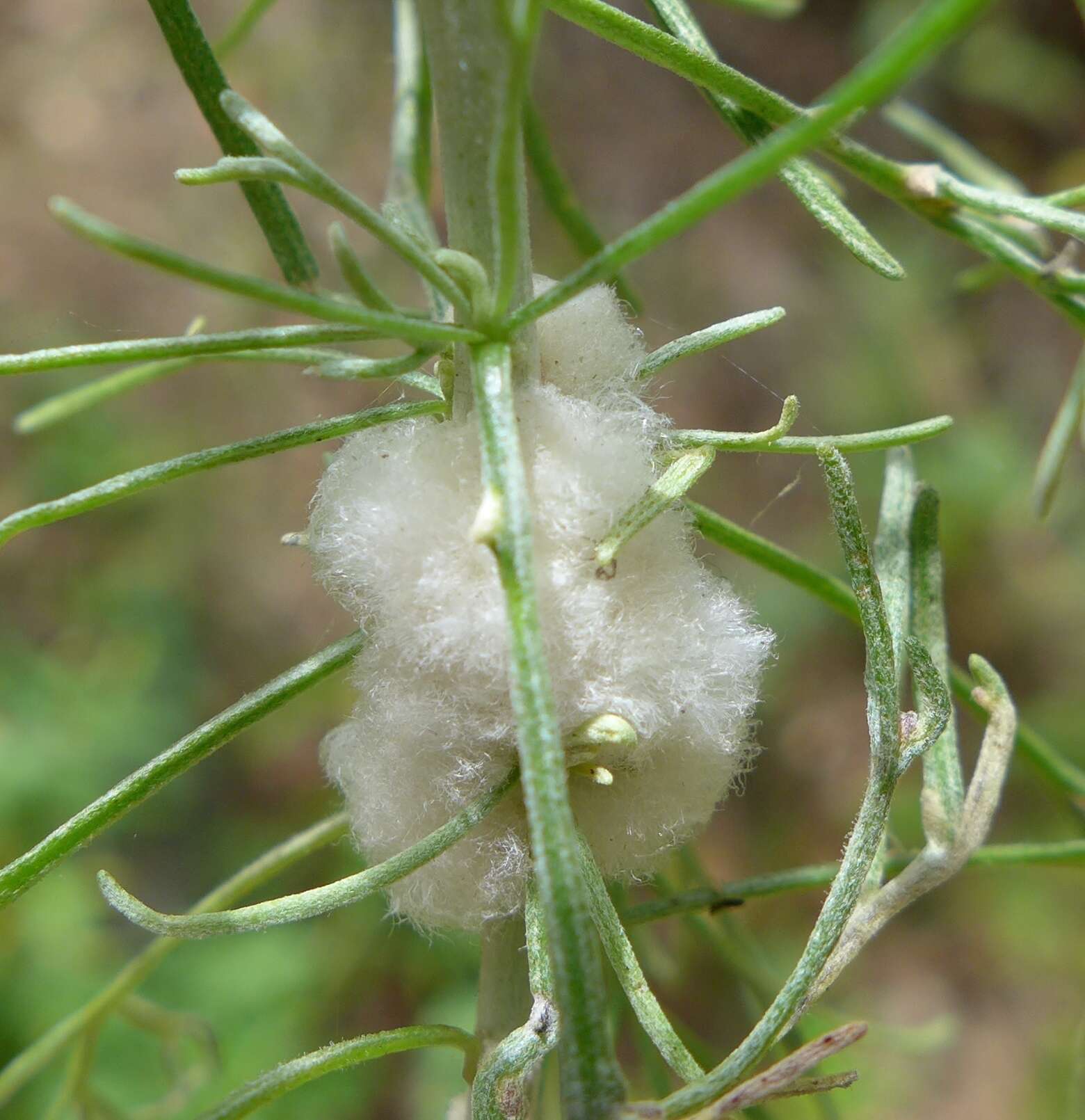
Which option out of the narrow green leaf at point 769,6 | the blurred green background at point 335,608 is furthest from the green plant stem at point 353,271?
the blurred green background at point 335,608

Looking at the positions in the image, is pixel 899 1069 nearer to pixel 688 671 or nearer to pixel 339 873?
pixel 339 873

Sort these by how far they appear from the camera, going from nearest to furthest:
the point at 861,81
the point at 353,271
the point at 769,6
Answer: the point at 861,81 < the point at 353,271 < the point at 769,6

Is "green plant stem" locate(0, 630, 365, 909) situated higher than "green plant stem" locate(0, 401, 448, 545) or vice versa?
"green plant stem" locate(0, 401, 448, 545)

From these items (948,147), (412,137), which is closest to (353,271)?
(412,137)

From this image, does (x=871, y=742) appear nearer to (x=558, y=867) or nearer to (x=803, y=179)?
(x=558, y=867)

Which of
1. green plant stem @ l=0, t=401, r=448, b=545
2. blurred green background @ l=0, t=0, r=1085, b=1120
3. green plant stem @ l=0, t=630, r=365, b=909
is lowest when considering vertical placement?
blurred green background @ l=0, t=0, r=1085, b=1120

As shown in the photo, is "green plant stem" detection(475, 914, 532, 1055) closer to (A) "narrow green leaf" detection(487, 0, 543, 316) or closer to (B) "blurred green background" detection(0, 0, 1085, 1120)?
(A) "narrow green leaf" detection(487, 0, 543, 316)

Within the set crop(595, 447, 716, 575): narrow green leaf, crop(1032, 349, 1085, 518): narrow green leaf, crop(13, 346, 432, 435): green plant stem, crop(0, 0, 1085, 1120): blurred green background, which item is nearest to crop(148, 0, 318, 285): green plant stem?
crop(13, 346, 432, 435): green plant stem

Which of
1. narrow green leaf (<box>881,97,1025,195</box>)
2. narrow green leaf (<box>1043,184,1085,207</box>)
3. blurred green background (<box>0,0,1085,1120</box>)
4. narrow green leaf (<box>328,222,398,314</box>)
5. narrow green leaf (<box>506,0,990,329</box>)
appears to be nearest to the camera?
narrow green leaf (<box>506,0,990,329</box>)
